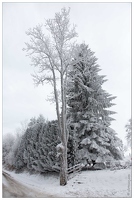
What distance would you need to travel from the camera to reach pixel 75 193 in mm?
9734

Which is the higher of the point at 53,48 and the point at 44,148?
the point at 53,48

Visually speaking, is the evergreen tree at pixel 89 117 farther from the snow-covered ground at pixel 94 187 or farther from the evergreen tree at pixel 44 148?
the snow-covered ground at pixel 94 187

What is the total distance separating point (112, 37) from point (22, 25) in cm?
622

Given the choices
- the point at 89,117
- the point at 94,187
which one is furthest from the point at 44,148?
the point at 94,187

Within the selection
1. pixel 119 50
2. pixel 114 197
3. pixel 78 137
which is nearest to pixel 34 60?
pixel 119 50

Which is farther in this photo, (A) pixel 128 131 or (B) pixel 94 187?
(A) pixel 128 131

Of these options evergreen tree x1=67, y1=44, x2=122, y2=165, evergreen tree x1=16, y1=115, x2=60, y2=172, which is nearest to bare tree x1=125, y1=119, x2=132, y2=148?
evergreen tree x1=67, y1=44, x2=122, y2=165

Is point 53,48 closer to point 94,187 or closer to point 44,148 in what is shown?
point 44,148

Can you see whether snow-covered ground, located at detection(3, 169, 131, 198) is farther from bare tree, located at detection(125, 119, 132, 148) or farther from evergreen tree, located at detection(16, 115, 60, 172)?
bare tree, located at detection(125, 119, 132, 148)

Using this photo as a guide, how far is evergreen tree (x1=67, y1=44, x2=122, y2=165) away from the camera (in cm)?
1488

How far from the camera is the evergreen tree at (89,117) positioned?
1488 cm

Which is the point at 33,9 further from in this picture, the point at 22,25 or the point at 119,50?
the point at 119,50

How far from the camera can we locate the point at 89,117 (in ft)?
52.5

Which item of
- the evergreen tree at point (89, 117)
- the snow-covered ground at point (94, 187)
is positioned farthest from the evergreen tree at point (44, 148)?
the snow-covered ground at point (94, 187)
